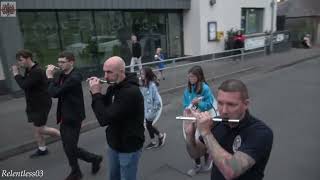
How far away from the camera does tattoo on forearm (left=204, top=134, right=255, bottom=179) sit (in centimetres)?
209

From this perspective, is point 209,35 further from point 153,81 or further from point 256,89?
point 153,81

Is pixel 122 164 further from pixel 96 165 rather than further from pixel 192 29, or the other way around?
pixel 192 29

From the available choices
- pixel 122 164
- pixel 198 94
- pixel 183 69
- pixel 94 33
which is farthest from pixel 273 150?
pixel 94 33

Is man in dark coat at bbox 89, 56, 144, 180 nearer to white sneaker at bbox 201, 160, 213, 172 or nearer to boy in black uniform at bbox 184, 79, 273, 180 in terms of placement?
boy in black uniform at bbox 184, 79, 273, 180

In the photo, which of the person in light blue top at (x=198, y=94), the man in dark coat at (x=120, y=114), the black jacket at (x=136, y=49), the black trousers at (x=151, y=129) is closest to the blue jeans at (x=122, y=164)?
the man in dark coat at (x=120, y=114)

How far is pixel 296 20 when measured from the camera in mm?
27125

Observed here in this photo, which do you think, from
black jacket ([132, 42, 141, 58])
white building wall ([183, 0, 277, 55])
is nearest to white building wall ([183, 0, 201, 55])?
white building wall ([183, 0, 277, 55])

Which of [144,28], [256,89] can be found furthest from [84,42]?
[256,89]

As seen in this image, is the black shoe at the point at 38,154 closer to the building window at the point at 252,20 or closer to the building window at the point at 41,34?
the building window at the point at 41,34

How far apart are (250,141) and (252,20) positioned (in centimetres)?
2109

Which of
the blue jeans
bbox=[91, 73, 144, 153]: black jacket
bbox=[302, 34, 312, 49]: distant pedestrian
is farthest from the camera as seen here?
bbox=[302, 34, 312, 49]: distant pedestrian

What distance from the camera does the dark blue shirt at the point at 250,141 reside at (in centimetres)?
218

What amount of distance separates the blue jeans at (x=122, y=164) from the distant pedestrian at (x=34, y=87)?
7.35ft

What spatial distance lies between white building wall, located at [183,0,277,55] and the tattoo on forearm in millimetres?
15782
